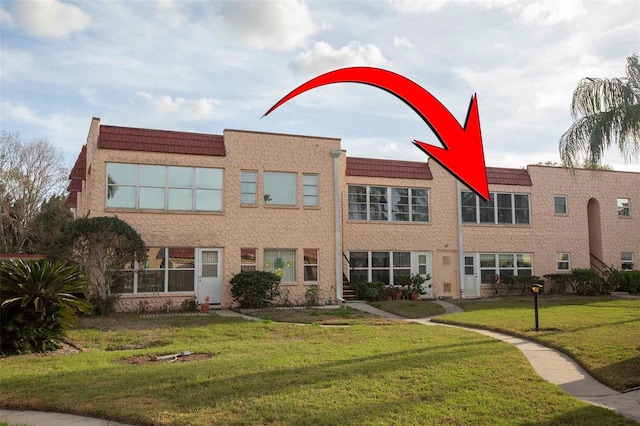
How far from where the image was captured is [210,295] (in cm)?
2094

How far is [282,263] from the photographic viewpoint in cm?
2220

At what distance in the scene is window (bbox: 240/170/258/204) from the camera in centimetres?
2197

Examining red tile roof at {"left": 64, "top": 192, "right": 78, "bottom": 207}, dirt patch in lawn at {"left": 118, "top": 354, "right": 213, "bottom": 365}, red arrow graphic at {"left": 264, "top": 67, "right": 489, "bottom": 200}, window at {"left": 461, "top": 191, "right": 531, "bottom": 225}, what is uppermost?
red tile roof at {"left": 64, "top": 192, "right": 78, "bottom": 207}

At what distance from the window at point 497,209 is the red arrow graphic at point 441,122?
69.9 ft

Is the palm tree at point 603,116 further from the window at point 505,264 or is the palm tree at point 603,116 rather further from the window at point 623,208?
the window at point 623,208

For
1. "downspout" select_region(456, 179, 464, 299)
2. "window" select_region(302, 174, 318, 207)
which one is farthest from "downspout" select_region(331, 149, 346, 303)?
"downspout" select_region(456, 179, 464, 299)

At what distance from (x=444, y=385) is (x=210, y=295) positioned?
1407 centimetres

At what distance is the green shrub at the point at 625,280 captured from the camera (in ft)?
90.1

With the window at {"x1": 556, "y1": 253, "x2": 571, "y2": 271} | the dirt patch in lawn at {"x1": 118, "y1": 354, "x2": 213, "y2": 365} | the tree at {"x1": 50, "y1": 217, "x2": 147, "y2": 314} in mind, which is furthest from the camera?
the window at {"x1": 556, "y1": 253, "x2": 571, "y2": 271}

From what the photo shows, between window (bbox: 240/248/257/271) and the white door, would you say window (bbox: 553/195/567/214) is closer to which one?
the white door

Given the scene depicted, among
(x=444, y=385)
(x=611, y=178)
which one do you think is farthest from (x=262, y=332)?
(x=611, y=178)

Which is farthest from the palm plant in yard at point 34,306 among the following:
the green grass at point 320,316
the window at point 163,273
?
the window at point 163,273

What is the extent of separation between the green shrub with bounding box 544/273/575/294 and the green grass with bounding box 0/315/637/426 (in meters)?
16.7

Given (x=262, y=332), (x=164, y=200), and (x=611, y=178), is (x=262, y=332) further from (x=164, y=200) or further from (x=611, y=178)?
(x=611, y=178)
